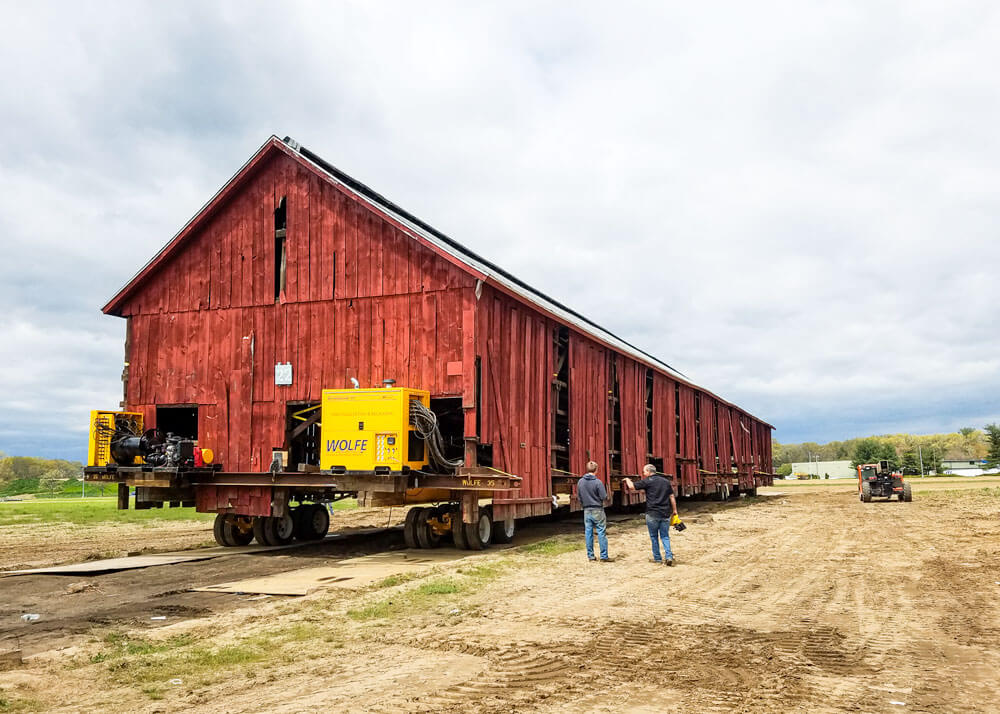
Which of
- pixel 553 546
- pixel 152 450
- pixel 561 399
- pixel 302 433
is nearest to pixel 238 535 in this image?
pixel 152 450

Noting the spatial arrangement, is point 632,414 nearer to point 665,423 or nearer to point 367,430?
point 665,423

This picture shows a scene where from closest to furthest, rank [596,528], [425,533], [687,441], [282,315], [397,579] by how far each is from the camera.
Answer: [397,579]
[596,528]
[425,533]
[282,315]
[687,441]

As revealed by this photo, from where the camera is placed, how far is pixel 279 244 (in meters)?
17.2

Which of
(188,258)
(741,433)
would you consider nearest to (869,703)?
(188,258)

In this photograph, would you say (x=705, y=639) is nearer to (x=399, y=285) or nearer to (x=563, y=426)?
(x=399, y=285)

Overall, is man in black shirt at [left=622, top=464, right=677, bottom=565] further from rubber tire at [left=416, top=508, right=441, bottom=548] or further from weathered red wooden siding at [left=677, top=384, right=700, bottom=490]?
weathered red wooden siding at [left=677, top=384, right=700, bottom=490]

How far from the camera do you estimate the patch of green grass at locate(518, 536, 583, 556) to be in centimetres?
1427

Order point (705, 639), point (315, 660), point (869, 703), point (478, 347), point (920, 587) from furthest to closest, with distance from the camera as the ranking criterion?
point (478, 347) → point (920, 587) → point (705, 639) → point (315, 660) → point (869, 703)

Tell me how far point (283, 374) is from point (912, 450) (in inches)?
5443

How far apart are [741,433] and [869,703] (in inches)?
1502

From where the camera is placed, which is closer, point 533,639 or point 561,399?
point 533,639

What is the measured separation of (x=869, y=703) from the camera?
5246 mm

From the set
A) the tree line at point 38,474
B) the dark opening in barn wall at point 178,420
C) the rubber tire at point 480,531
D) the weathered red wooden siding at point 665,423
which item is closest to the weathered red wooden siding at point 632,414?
the weathered red wooden siding at point 665,423

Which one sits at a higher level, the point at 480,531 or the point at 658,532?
the point at 658,532
